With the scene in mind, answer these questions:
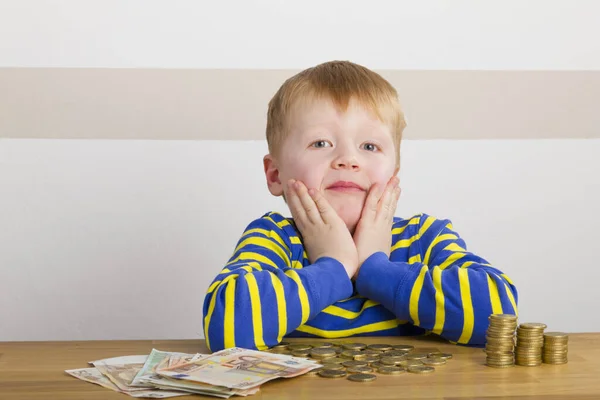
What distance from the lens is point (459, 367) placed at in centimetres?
157

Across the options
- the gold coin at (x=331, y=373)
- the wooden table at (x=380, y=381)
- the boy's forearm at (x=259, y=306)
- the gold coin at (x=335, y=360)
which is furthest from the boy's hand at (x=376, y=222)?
the gold coin at (x=331, y=373)

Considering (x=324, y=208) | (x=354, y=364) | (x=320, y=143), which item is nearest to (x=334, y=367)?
(x=354, y=364)

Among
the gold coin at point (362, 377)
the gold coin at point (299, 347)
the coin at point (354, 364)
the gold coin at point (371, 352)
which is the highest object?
the gold coin at point (299, 347)

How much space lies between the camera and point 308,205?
212 centimetres

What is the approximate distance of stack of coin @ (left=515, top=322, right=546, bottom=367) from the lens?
159 centimetres

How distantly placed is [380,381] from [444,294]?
494 millimetres

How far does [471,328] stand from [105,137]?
237cm

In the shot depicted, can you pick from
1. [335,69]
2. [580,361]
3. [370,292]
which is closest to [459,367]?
[580,361]

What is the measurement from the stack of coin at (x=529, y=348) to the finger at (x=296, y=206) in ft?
2.31

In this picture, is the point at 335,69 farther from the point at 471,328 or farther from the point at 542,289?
the point at 542,289

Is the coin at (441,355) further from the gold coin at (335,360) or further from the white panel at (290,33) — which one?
the white panel at (290,33)

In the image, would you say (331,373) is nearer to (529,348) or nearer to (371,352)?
(371,352)

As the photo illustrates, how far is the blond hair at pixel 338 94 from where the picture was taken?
218 cm

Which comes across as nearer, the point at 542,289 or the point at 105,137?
the point at 105,137
